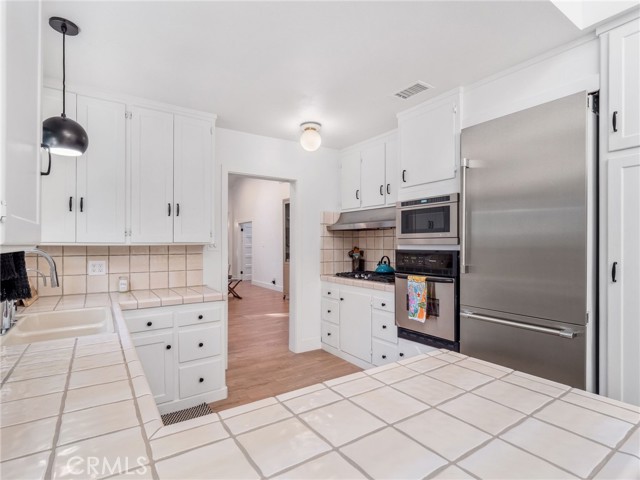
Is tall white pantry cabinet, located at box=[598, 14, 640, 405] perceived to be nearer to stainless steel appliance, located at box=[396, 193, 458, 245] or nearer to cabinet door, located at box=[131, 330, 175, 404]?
stainless steel appliance, located at box=[396, 193, 458, 245]

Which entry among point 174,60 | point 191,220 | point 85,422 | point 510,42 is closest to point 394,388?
point 85,422

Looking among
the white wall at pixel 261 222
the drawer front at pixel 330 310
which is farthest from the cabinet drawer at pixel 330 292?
the white wall at pixel 261 222

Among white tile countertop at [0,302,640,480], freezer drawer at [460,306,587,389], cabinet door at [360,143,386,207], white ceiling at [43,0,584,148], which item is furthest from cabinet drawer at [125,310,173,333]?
cabinet door at [360,143,386,207]

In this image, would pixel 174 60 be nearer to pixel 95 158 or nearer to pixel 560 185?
pixel 95 158

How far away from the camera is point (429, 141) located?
2.71 metres

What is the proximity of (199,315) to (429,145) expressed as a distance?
2.27m

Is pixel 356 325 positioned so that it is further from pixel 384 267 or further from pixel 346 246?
pixel 346 246

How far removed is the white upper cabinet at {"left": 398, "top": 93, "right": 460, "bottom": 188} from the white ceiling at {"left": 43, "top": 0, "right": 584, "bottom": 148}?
0.41ft

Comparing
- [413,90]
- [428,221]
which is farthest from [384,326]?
[413,90]

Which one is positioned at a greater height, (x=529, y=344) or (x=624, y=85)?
(x=624, y=85)

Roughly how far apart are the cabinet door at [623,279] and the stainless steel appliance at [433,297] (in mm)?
882

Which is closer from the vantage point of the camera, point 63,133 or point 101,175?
point 63,133

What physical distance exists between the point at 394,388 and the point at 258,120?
111 inches

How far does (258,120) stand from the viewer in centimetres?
314
